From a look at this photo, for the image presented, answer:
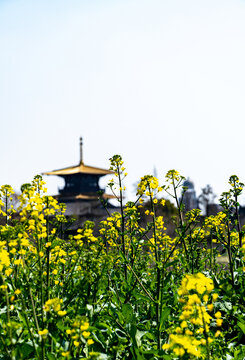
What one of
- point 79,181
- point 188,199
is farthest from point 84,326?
point 188,199

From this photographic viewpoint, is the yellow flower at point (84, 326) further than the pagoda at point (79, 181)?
No

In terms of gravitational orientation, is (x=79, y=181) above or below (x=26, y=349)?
above

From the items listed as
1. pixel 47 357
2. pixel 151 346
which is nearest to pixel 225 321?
pixel 151 346

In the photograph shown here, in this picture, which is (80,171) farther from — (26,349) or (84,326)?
(84,326)

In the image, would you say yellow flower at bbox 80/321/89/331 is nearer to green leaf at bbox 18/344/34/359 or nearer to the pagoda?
green leaf at bbox 18/344/34/359

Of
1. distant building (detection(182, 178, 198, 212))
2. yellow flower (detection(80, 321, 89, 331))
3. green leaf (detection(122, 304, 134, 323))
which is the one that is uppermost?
distant building (detection(182, 178, 198, 212))

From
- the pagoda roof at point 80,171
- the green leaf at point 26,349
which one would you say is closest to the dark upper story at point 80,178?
the pagoda roof at point 80,171

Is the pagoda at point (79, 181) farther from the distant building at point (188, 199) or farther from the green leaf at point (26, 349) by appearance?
the green leaf at point (26, 349)

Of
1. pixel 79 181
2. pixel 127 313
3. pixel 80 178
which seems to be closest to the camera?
pixel 127 313

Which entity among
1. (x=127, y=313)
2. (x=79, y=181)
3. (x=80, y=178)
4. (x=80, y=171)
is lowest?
(x=127, y=313)

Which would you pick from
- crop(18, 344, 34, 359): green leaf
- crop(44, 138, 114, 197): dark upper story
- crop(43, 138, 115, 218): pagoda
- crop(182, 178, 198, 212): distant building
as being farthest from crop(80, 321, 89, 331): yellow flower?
crop(44, 138, 114, 197): dark upper story

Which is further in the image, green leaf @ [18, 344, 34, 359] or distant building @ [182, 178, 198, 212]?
distant building @ [182, 178, 198, 212]

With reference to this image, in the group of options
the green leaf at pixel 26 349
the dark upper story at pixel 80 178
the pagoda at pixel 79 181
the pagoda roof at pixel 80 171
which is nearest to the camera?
the green leaf at pixel 26 349

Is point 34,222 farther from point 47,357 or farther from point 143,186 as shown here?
point 143,186
